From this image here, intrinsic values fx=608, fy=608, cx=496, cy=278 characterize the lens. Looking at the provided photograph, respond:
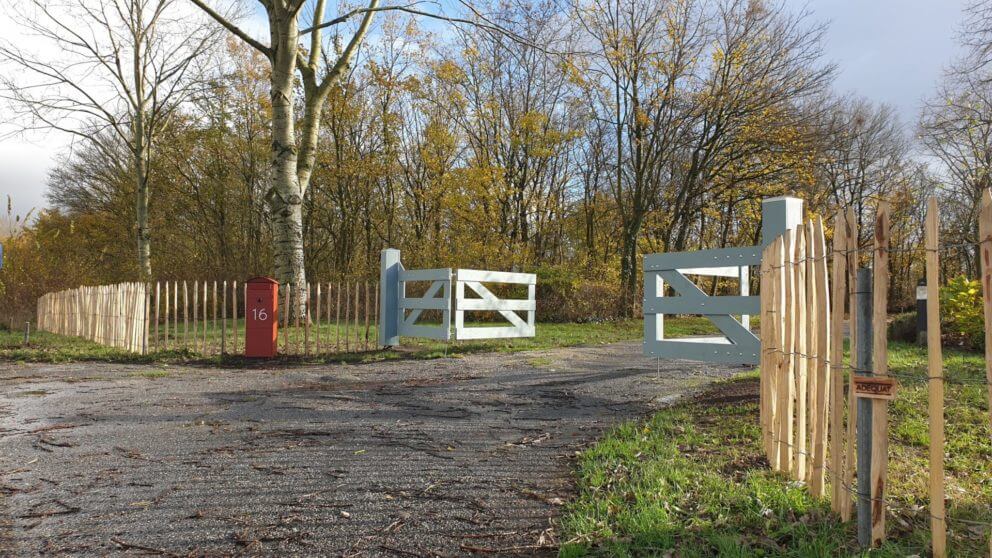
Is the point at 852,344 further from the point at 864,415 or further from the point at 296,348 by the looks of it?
the point at 296,348

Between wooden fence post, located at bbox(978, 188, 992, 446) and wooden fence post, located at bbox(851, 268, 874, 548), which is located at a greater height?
wooden fence post, located at bbox(978, 188, 992, 446)

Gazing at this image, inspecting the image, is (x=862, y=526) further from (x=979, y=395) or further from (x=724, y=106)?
(x=724, y=106)

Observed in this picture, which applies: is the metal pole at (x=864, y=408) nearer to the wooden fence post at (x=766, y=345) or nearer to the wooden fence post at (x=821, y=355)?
the wooden fence post at (x=821, y=355)

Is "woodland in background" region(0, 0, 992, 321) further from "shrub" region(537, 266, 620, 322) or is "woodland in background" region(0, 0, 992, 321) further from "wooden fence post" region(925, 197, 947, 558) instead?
"wooden fence post" region(925, 197, 947, 558)

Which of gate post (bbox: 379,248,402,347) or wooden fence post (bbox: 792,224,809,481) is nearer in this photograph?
wooden fence post (bbox: 792,224,809,481)

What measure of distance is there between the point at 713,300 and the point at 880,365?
4.33 metres

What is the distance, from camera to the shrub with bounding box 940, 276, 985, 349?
36.7ft

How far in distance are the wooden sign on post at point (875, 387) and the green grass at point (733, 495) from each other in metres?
0.16

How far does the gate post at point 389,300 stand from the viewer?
475 inches

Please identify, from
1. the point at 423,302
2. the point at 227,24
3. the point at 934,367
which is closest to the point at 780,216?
the point at 934,367

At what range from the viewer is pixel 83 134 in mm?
22219

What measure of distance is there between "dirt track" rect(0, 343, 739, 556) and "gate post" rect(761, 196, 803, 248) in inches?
87.1

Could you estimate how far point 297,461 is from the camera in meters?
4.31

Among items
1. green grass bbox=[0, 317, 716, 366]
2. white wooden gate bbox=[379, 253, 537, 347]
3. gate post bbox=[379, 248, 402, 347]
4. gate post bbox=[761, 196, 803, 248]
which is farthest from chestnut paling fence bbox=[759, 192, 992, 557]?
gate post bbox=[379, 248, 402, 347]
